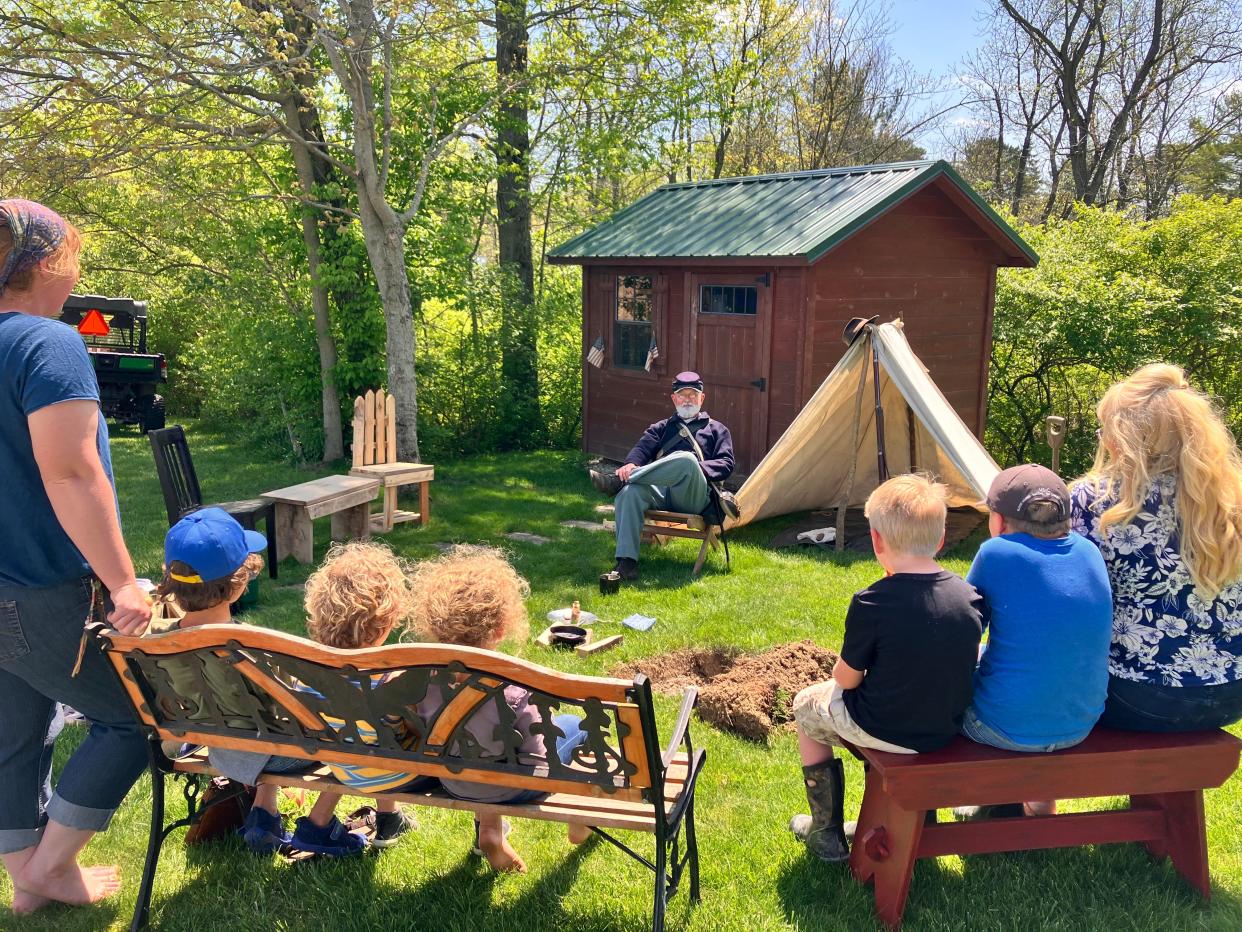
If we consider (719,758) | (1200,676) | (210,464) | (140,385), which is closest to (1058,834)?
(1200,676)

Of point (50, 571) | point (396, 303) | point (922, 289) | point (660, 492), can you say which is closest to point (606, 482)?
point (396, 303)

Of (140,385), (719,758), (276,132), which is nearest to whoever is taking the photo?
(719,758)

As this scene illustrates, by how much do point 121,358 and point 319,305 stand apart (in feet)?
13.3

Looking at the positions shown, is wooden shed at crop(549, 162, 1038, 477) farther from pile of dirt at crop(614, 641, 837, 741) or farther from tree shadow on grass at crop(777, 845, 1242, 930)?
tree shadow on grass at crop(777, 845, 1242, 930)

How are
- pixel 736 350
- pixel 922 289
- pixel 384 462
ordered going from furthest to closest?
1. pixel 922 289
2. pixel 736 350
3. pixel 384 462

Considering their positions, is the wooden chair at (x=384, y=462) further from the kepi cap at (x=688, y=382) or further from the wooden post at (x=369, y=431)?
the kepi cap at (x=688, y=382)

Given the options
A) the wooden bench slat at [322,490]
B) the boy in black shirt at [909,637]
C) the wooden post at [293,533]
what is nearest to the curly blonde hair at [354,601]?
the boy in black shirt at [909,637]

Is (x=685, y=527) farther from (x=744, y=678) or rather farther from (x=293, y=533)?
(x=293, y=533)

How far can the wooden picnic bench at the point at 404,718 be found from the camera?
2.46 meters

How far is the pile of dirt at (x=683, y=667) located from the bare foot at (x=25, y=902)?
2.68 meters

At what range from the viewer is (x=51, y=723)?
9.62 ft

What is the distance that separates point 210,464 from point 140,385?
273 centimetres

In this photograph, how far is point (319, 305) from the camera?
35.5 feet

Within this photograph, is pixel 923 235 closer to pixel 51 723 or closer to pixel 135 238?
pixel 51 723
